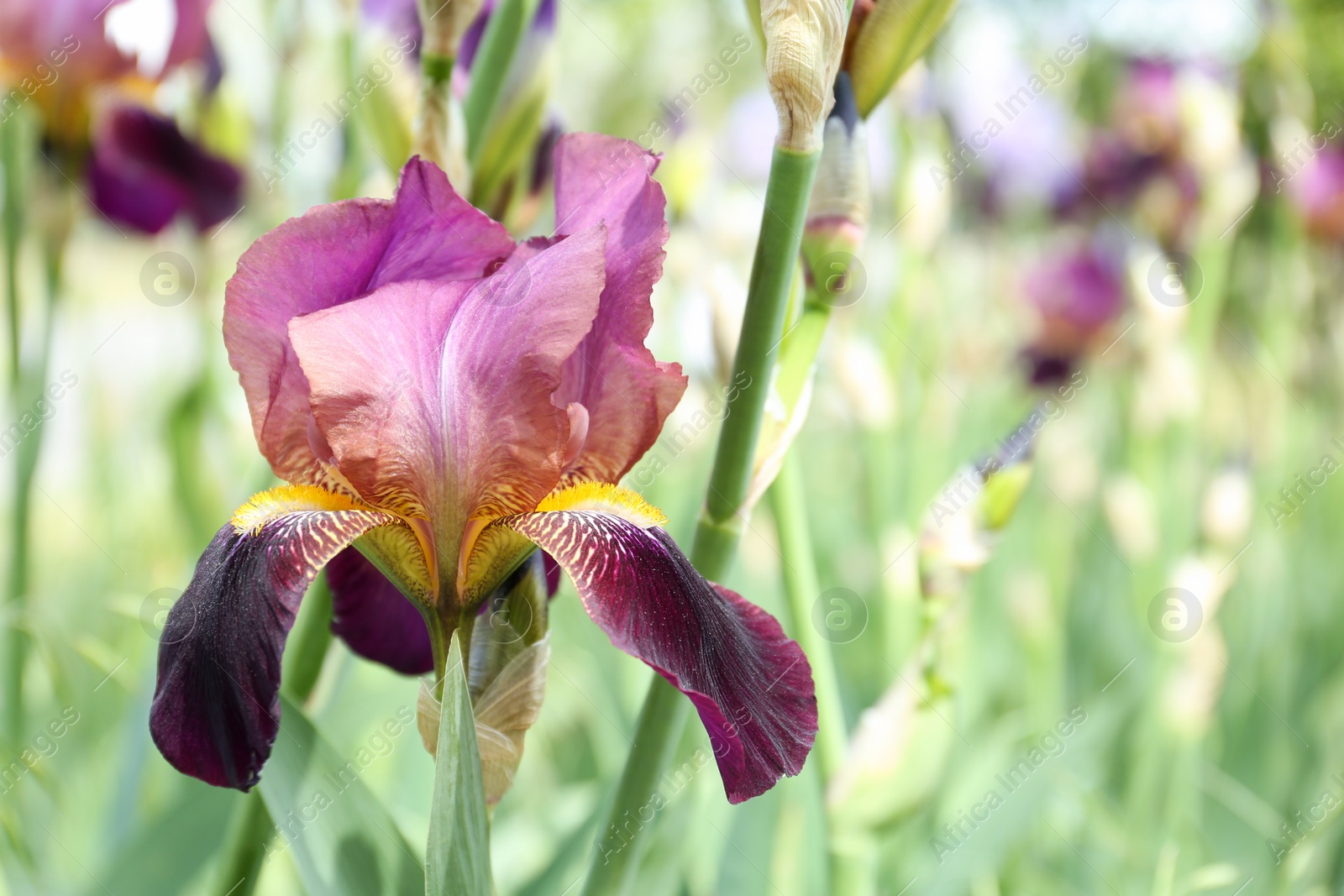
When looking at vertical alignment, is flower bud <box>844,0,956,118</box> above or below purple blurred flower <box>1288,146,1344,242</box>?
above

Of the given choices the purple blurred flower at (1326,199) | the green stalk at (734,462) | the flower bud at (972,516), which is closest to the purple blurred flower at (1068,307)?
the purple blurred flower at (1326,199)

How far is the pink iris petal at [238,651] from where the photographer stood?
0.44 metres

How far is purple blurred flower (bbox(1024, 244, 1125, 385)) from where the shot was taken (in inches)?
105

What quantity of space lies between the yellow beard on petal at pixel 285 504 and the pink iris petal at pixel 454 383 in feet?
0.08

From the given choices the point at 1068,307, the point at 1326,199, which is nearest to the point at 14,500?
the point at 1068,307

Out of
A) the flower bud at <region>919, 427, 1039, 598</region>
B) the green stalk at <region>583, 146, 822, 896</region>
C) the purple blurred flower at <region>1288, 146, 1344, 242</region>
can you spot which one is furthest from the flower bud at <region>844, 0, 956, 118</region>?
the purple blurred flower at <region>1288, 146, 1344, 242</region>

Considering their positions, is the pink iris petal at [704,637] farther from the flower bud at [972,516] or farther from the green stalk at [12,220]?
the green stalk at [12,220]

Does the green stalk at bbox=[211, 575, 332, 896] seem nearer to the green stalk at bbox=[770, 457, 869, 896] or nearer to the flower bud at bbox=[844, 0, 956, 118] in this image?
the green stalk at bbox=[770, 457, 869, 896]

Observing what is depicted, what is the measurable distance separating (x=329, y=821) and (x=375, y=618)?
120 mm

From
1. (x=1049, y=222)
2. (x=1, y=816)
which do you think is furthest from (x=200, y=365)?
(x=1049, y=222)

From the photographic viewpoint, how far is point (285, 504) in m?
0.49

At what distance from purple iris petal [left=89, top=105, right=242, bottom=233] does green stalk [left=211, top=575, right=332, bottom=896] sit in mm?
836

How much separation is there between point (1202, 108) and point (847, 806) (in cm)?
157

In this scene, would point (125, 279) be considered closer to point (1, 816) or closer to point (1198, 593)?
point (1, 816)
